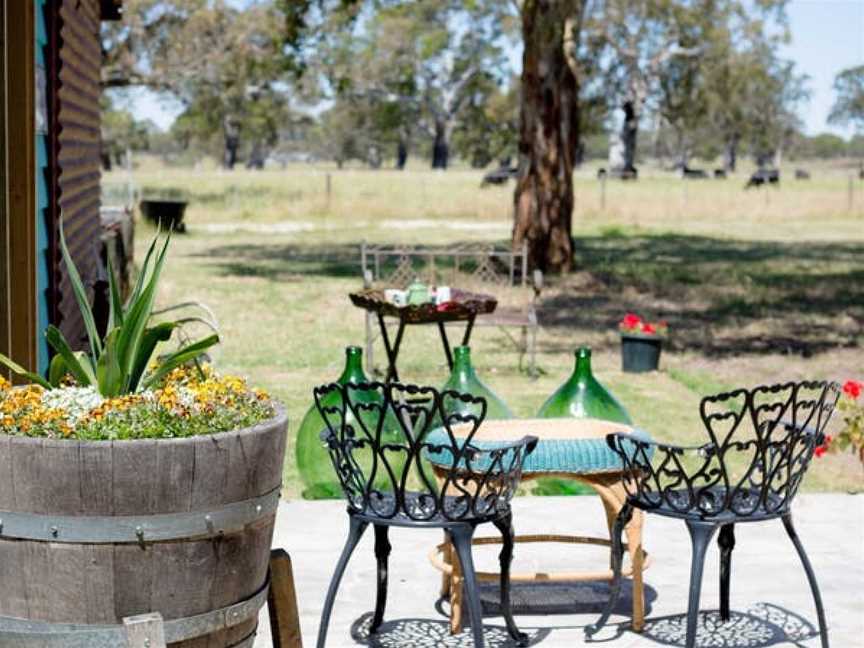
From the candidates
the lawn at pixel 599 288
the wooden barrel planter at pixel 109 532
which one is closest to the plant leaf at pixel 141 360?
the wooden barrel planter at pixel 109 532

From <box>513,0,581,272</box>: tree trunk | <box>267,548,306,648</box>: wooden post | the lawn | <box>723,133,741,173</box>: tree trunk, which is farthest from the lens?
<box>723,133,741,173</box>: tree trunk

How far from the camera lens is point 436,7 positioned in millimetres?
76375

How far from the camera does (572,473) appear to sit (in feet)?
16.6

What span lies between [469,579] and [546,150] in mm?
16700

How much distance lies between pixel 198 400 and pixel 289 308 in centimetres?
1419

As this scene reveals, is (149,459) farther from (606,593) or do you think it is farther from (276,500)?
(606,593)

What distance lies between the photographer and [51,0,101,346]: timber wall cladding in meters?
8.69

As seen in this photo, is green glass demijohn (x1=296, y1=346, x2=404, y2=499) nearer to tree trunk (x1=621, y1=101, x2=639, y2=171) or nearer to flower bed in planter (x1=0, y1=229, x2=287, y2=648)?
flower bed in planter (x1=0, y1=229, x2=287, y2=648)

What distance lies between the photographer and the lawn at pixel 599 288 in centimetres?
1262

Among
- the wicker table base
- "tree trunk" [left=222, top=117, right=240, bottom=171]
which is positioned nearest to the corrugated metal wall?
the wicker table base

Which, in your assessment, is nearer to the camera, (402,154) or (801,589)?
(801,589)

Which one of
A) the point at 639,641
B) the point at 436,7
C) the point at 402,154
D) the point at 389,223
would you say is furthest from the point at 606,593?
the point at 402,154

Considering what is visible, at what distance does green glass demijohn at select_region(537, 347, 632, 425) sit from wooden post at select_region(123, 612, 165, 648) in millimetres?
3935

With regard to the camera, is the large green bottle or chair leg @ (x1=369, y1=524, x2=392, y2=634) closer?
chair leg @ (x1=369, y1=524, x2=392, y2=634)
